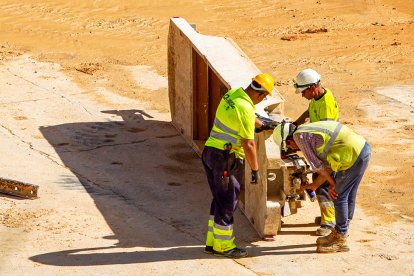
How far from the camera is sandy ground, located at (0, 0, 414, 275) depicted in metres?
Result: 10.6

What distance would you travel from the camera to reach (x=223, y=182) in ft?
34.3

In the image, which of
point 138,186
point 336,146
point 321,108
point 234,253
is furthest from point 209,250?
point 138,186

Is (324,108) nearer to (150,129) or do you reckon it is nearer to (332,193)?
(332,193)

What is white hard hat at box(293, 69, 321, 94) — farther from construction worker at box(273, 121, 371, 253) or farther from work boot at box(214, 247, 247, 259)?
work boot at box(214, 247, 247, 259)

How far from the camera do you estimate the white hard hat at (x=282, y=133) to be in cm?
1055

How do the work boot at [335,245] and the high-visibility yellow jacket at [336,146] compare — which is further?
the work boot at [335,245]

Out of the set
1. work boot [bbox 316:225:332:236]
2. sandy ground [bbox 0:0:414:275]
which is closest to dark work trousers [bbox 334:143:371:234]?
sandy ground [bbox 0:0:414:275]

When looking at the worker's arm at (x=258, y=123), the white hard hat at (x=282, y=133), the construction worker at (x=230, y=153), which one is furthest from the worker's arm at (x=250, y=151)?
the worker's arm at (x=258, y=123)

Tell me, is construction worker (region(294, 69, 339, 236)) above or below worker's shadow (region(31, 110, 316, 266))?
above

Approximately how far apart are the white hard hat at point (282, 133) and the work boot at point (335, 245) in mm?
1064

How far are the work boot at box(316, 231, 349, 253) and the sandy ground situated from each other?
10 centimetres

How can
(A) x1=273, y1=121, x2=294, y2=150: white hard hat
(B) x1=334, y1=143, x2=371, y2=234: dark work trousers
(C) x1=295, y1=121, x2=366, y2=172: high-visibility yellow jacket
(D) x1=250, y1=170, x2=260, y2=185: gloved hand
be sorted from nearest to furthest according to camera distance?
(C) x1=295, y1=121, x2=366, y2=172: high-visibility yellow jacket, (B) x1=334, y1=143, x2=371, y2=234: dark work trousers, (D) x1=250, y1=170, x2=260, y2=185: gloved hand, (A) x1=273, y1=121, x2=294, y2=150: white hard hat

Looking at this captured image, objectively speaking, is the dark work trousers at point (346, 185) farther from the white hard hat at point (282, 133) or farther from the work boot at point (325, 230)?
the white hard hat at point (282, 133)

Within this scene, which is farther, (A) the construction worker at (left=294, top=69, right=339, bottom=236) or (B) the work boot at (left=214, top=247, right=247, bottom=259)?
(A) the construction worker at (left=294, top=69, right=339, bottom=236)
